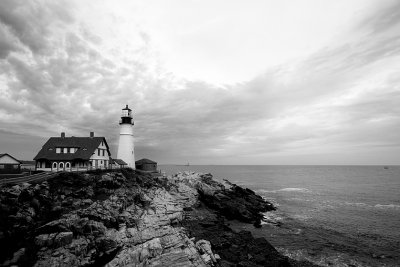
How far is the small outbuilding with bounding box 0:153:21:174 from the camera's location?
35.8 meters

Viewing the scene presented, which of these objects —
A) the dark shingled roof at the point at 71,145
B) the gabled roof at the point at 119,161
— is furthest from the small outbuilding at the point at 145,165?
the dark shingled roof at the point at 71,145

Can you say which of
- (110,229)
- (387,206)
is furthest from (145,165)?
(387,206)

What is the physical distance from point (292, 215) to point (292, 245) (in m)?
15.9

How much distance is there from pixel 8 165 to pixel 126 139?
64.9 feet

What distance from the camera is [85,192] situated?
28.9 m

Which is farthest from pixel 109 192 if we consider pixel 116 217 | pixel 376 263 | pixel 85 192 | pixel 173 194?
pixel 376 263

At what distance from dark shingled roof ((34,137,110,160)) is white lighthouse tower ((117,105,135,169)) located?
4833 millimetres

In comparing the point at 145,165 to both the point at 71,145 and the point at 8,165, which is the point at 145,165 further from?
the point at 8,165

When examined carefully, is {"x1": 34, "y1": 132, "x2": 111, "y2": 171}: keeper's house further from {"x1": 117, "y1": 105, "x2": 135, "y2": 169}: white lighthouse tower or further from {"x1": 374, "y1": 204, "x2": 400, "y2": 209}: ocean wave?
{"x1": 374, "y1": 204, "x2": 400, "y2": 209}: ocean wave

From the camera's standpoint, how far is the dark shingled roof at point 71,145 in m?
40.6

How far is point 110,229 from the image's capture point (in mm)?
23484

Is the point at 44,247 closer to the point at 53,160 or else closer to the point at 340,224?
the point at 53,160

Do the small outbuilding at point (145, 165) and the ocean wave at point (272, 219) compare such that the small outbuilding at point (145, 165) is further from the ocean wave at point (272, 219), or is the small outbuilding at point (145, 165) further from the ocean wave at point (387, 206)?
the ocean wave at point (387, 206)

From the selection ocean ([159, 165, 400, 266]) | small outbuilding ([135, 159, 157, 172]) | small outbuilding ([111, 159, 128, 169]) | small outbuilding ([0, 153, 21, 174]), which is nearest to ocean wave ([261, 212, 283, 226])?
ocean ([159, 165, 400, 266])
